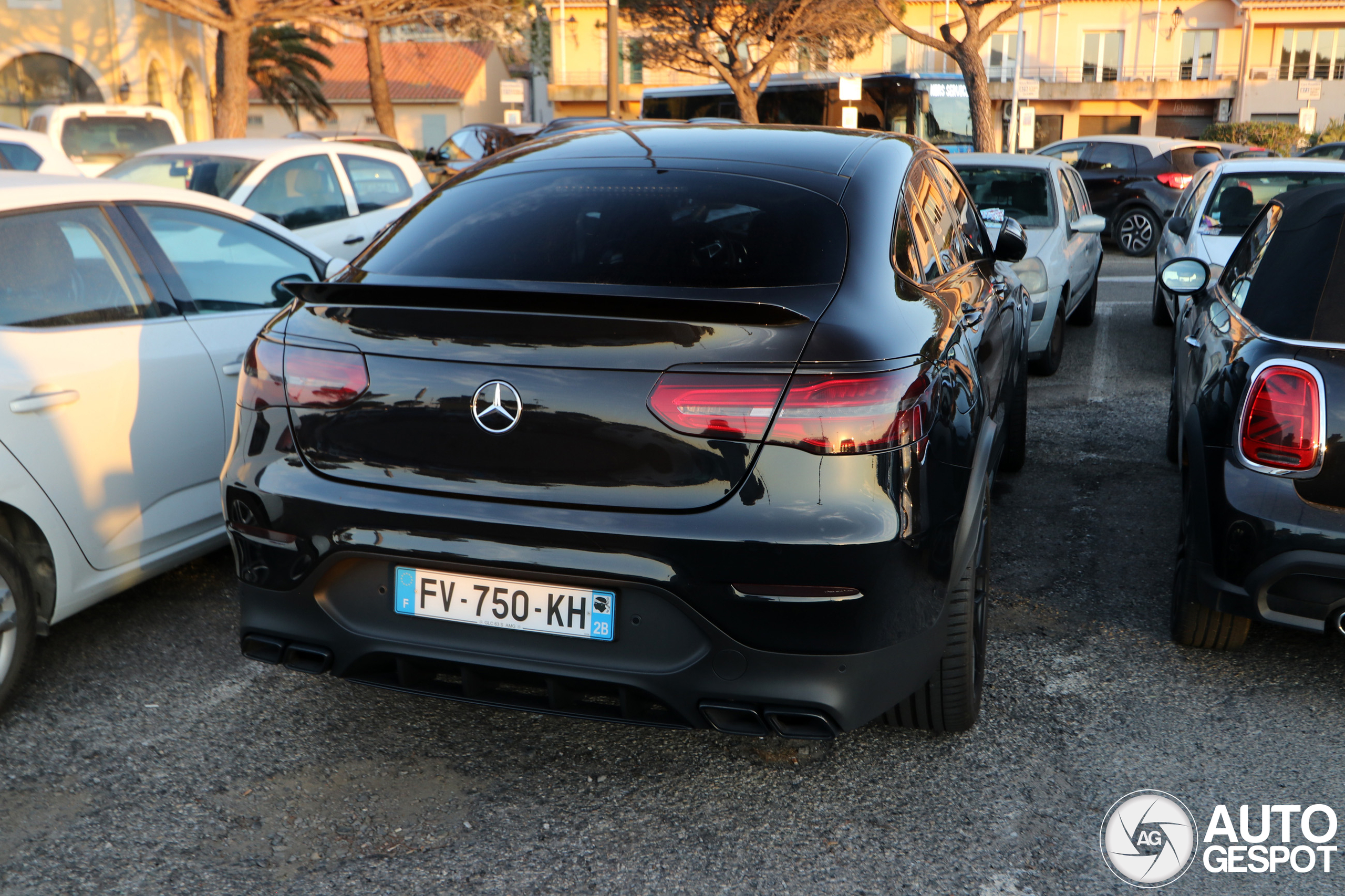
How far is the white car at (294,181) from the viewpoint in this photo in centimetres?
834

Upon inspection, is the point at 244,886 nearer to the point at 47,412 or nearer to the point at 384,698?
the point at 384,698

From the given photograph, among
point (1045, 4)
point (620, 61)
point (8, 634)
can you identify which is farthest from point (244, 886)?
point (620, 61)

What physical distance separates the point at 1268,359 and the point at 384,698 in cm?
271

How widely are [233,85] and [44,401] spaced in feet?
63.0

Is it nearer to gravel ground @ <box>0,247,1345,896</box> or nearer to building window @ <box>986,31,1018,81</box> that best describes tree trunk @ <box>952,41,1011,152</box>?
gravel ground @ <box>0,247,1345,896</box>

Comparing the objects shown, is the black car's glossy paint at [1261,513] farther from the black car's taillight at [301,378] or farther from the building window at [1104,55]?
the building window at [1104,55]

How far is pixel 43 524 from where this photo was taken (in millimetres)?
3334

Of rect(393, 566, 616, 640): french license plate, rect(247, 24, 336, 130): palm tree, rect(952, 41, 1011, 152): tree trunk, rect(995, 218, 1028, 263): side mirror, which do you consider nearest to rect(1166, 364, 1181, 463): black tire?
rect(995, 218, 1028, 263): side mirror

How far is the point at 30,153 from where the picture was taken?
32.7 feet

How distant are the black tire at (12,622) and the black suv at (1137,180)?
15.8m

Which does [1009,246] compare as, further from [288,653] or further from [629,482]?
[288,653]

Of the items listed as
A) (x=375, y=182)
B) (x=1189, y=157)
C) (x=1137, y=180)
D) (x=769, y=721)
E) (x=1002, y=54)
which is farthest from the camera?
(x=1002, y=54)

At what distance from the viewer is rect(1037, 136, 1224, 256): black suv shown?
54.0 ft

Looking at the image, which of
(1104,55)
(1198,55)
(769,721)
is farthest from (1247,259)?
(1198,55)
